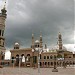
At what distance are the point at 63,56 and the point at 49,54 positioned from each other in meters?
6.51

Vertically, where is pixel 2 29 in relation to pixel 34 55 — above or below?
above

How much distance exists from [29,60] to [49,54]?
31.8 ft

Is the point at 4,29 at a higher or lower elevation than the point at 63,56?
higher

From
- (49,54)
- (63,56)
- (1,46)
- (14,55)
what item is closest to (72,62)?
(63,56)

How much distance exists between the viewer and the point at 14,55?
281 feet

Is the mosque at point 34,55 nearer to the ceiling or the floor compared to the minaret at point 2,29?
nearer to the floor

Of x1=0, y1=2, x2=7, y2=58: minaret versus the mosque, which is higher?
x1=0, y1=2, x2=7, y2=58: minaret

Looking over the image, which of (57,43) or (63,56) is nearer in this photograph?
(63,56)

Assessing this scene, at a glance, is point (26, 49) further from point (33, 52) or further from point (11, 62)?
point (11, 62)

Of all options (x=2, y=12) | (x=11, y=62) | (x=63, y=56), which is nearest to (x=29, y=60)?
(x=11, y=62)

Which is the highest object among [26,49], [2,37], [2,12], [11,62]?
[2,12]

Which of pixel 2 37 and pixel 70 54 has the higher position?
pixel 2 37

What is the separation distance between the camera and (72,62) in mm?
82062

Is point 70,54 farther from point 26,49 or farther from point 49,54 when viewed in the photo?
point 26,49
